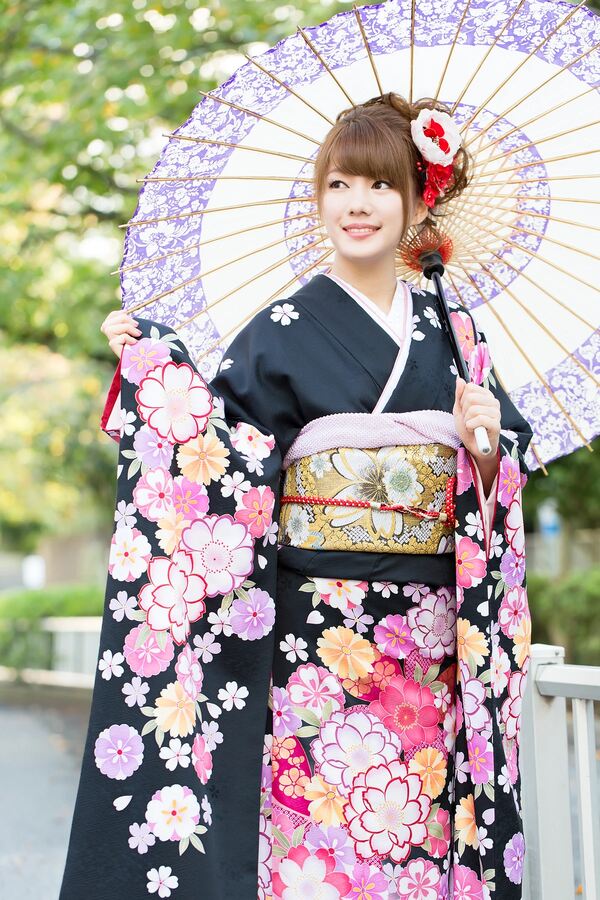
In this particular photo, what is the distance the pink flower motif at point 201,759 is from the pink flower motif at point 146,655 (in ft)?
0.57

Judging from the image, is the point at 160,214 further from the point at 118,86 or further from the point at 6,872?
the point at 118,86

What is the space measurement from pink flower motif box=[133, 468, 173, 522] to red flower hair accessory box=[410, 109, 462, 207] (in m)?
0.94

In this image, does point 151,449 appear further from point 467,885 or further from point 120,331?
point 467,885

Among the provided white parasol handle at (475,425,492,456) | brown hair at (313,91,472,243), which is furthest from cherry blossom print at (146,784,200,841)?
brown hair at (313,91,472,243)

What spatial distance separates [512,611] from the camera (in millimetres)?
2258

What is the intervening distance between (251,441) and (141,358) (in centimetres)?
29

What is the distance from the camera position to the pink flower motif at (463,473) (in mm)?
2188

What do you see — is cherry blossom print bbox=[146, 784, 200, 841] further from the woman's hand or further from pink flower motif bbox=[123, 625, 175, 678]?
the woman's hand

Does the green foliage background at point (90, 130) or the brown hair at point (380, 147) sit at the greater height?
the green foliage background at point (90, 130)

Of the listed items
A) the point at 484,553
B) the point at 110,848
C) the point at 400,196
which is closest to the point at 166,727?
the point at 110,848

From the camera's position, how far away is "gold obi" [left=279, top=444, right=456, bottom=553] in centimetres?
214

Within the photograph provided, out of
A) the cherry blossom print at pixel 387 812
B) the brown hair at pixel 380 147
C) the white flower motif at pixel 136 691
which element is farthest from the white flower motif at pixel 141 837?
the brown hair at pixel 380 147

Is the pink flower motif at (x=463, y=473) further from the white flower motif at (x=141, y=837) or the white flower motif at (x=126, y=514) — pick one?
the white flower motif at (x=141, y=837)

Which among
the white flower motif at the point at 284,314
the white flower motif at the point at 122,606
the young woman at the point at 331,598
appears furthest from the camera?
the white flower motif at the point at 284,314
